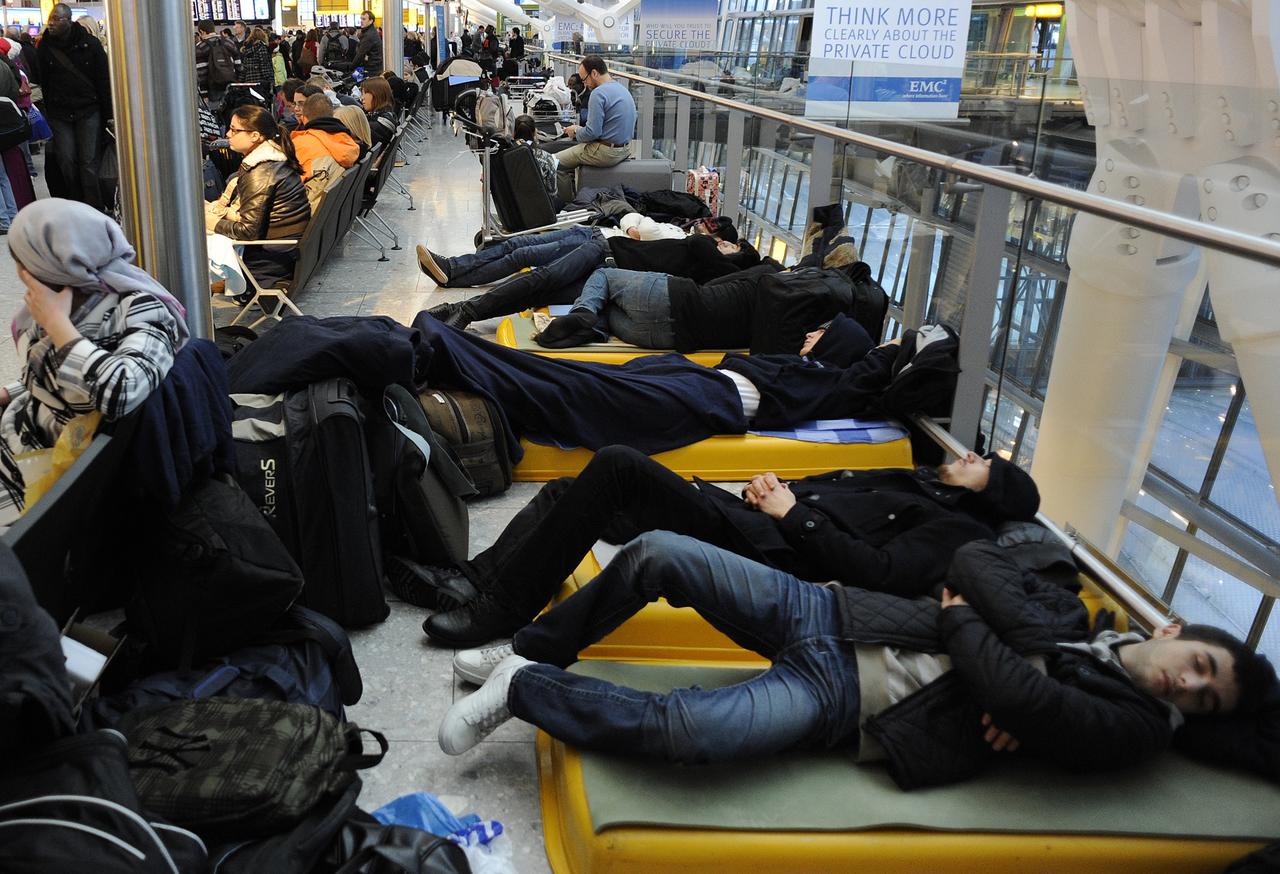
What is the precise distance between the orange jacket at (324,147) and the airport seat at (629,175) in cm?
234

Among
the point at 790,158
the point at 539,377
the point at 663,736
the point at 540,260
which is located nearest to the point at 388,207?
the point at 540,260

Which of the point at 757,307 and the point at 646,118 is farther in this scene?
the point at 646,118

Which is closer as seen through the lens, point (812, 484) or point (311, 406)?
point (311, 406)

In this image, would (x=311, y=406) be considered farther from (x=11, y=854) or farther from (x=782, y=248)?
(x=782, y=248)

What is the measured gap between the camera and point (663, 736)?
2234 mm

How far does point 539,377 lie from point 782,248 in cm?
351

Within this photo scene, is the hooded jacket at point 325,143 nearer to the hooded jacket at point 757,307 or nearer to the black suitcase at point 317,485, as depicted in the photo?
the hooded jacket at point 757,307

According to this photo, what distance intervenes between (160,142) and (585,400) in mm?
1716

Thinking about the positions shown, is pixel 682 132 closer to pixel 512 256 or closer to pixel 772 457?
pixel 512 256

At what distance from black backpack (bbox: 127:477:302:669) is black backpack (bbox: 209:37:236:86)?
1409 centimetres

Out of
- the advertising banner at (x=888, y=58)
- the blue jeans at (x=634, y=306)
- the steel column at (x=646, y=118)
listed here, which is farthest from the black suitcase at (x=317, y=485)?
the steel column at (x=646, y=118)

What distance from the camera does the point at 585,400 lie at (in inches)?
166

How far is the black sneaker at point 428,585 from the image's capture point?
10.7 feet

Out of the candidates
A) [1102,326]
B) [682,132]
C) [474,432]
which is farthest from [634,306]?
[682,132]
